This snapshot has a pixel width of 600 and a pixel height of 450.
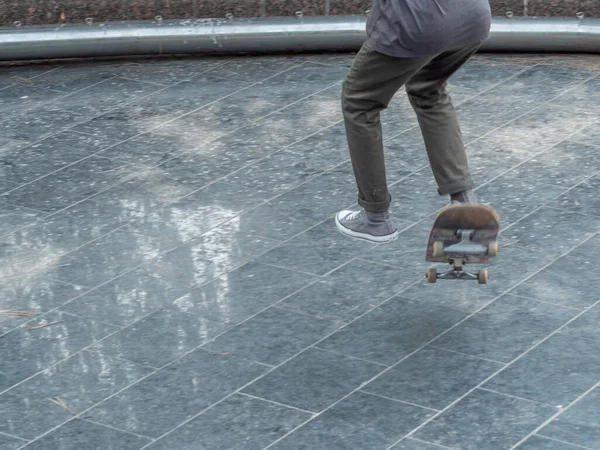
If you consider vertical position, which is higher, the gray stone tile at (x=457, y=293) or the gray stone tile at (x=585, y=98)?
the gray stone tile at (x=585, y=98)

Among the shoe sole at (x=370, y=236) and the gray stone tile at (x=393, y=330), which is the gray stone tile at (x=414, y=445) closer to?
the gray stone tile at (x=393, y=330)

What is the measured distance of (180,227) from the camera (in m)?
5.95

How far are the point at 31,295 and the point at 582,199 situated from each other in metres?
2.65

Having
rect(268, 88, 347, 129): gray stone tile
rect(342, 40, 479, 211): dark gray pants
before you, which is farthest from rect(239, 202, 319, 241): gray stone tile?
rect(268, 88, 347, 129): gray stone tile

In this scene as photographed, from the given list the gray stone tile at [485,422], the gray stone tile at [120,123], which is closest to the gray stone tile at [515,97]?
the gray stone tile at [120,123]

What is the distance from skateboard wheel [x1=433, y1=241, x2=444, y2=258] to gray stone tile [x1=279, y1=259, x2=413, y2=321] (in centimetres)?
39

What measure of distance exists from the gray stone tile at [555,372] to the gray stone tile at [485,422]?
76 mm

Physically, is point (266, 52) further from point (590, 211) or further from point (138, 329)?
point (138, 329)

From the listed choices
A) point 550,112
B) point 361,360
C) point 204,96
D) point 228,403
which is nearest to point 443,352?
point 361,360

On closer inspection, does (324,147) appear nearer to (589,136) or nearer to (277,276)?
(589,136)

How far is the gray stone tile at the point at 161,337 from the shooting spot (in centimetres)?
479

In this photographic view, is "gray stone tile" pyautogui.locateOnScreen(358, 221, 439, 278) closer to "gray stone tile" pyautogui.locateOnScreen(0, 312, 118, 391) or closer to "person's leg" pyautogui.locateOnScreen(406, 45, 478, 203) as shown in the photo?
"person's leg" pyautogui.locateOnScreen(406, 45, 478, 203)

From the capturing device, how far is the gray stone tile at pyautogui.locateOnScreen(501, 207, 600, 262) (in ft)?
18.3

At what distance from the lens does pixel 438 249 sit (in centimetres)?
486
